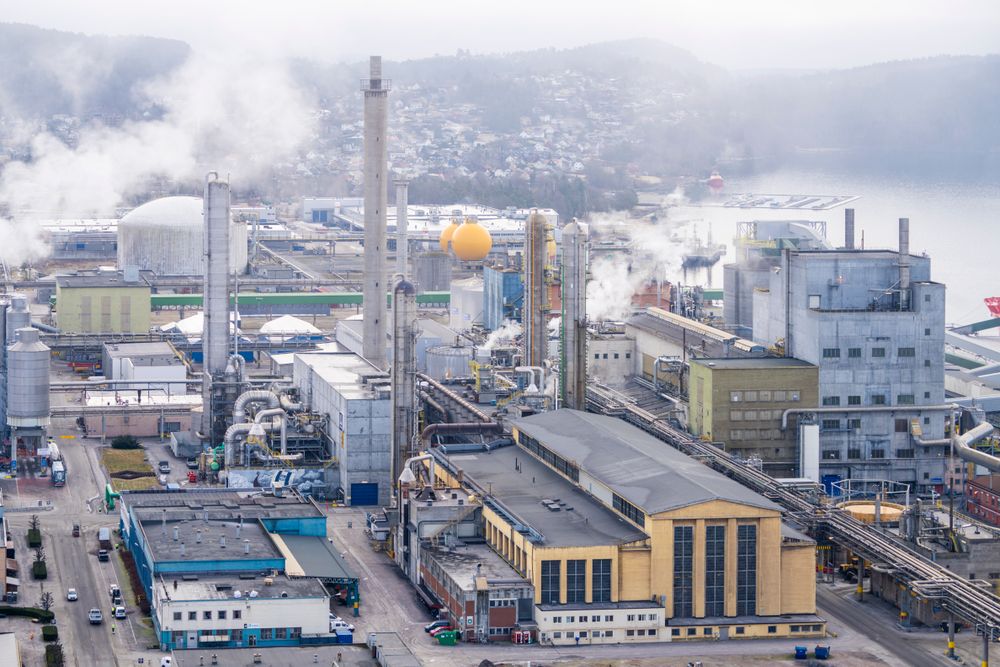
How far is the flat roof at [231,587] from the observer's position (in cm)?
4191

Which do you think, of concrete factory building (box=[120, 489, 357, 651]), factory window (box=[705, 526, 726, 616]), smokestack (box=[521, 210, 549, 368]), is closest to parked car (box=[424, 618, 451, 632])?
concrete factory building (box=[120, 489, 357, 651])

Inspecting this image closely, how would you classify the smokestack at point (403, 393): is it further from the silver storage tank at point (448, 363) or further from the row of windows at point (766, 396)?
the silver storage tank at point (448, 363)

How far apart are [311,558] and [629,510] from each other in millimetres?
8428

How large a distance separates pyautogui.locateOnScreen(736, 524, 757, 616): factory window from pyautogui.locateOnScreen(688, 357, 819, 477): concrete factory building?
1451cm

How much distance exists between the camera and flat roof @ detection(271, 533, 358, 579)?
45.2m

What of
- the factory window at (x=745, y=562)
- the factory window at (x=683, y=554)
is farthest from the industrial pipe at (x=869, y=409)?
the factory window at (x=683, y=554)

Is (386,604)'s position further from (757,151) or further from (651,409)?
(757,151)

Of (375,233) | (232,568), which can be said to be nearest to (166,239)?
(375,233)

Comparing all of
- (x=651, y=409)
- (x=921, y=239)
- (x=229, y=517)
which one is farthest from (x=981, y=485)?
(x=921, y=239)

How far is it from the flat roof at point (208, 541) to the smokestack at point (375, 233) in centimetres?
2138

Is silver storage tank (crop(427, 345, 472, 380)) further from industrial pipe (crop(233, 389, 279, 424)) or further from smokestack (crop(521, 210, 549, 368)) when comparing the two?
industrial pipe (crop(233, 389, 279, 424))

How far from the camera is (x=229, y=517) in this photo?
1923 inches

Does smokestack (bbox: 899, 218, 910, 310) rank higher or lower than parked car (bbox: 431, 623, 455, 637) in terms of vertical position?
higher

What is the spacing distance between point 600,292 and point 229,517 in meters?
40.2
